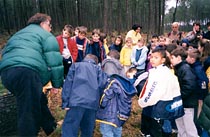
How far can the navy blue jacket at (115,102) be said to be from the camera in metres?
3.94

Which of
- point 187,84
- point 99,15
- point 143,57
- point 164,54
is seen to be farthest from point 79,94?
point 99,15

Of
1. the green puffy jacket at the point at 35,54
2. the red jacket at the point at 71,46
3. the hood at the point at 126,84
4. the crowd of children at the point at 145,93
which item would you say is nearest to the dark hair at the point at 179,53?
A: the crowd of children at the point at 145,93

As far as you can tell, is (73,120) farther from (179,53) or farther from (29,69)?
(179,53)

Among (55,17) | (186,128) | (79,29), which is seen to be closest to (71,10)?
(55,17)

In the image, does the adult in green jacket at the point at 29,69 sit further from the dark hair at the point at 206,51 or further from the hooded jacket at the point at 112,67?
the dark hair at the point at 206,51

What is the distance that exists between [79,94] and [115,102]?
0.67 metres

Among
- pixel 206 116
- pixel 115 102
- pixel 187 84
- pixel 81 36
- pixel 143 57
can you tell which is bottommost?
pixel 206 116

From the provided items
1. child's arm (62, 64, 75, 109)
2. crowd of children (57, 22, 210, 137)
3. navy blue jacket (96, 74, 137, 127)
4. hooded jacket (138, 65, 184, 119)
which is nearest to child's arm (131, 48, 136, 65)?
crowd of children (57, 22, 210, 137)

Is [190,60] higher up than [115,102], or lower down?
higher up

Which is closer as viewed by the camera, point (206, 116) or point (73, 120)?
point (73, 120)

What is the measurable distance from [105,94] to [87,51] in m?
2.64

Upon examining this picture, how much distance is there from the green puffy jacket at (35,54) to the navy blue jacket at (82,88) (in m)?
0.31

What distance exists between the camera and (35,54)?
364cm

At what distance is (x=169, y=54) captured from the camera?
4.57 m
